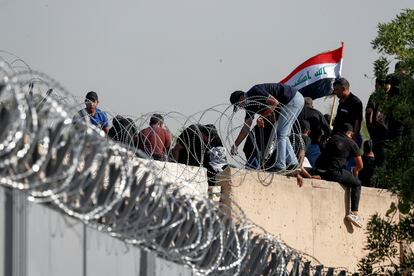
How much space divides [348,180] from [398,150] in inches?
179

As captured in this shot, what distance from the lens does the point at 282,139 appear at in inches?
558

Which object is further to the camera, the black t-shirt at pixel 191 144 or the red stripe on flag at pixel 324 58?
the red stripe on flag at pixel 324 58

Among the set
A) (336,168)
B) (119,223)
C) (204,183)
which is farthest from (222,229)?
(336,168)

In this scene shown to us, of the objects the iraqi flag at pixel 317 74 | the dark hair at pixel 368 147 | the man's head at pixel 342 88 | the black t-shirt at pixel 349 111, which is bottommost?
the dark hair at pixel 368 147

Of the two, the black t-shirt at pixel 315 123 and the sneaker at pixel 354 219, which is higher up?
the black t-shirt at pixel 315 123

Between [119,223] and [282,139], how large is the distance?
7.32 metres

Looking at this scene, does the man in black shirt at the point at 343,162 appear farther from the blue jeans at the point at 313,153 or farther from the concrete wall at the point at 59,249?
the concrete wall at the point at 59,249

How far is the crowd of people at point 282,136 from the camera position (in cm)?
1347

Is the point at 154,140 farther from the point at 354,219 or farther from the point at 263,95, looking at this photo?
the point at 354,219

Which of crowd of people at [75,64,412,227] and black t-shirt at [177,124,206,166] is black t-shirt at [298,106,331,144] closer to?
crowd of people at [75,64,412,227]

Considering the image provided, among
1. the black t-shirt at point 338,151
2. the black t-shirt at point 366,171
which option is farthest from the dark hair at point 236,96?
the black t-shirt at point 366,171

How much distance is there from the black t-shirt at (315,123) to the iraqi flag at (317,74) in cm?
373

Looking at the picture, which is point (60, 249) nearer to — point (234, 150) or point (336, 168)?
point (234, 150)

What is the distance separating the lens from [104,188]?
6746 millimetres
